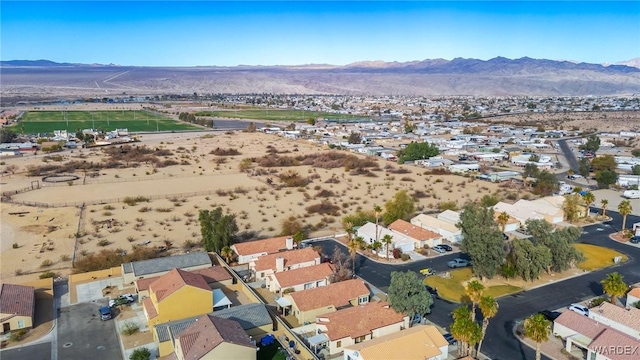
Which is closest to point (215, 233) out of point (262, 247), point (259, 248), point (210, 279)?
point (259, 248)

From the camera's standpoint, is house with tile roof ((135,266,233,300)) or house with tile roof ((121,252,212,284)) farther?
house with tile roof ((121,252,212,284))

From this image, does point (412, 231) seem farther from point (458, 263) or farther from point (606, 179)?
point (606, 179)

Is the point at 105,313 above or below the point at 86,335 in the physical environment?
above

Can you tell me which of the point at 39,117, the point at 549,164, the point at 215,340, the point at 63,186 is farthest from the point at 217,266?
the point at 39,117

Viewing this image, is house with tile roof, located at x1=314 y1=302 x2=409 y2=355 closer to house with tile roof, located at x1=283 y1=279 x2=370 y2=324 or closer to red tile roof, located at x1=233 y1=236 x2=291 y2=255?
house with tile roof, located at x1=283 y1=279 x2=370 y2=324

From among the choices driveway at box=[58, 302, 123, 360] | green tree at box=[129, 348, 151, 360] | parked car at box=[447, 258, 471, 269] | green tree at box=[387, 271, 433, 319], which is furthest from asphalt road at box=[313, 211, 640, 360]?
driveway at box=[58, 302, 123, 360]

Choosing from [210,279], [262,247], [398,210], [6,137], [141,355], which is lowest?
[141,355]
